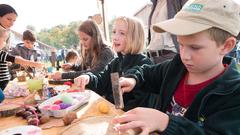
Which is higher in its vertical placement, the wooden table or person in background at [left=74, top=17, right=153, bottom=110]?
person in background at [left=74, top=17, right=153, bottom=110]

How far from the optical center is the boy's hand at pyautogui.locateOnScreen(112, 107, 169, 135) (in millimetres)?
649

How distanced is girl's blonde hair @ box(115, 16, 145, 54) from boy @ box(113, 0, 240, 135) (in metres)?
0.69

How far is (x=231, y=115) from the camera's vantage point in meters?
0.70

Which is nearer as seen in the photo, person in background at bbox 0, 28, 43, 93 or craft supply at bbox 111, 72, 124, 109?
craft supply at bbox 111, 72, 124, 109

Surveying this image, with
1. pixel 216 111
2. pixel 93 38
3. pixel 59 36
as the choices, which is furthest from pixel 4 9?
pixel 216 111

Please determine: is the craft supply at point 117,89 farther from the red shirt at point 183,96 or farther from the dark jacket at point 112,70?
the dark jacket at point 112,70

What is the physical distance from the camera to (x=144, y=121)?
2.18 feet

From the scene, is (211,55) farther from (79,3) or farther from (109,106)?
(79,3)

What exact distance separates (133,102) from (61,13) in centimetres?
408

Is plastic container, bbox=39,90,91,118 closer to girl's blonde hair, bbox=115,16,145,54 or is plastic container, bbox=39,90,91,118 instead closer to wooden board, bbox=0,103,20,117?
wooden board, bbox=0,103,20,117

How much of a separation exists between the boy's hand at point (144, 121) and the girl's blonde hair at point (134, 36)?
1020mm

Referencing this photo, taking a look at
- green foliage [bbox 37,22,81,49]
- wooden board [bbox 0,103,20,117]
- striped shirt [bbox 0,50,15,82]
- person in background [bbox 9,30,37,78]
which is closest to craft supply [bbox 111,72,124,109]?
wooden board [bbox 0,103,20,117]

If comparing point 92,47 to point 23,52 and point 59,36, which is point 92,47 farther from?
point 59,36

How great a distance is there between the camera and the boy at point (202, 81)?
68 centimetres
